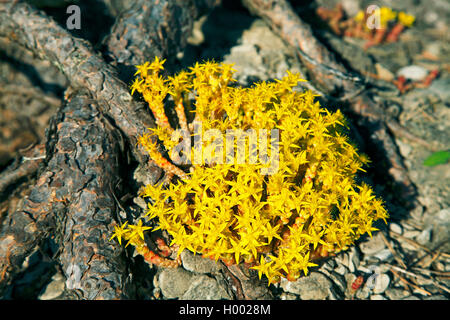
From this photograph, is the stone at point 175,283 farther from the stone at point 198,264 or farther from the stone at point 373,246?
the stone at point 373,246

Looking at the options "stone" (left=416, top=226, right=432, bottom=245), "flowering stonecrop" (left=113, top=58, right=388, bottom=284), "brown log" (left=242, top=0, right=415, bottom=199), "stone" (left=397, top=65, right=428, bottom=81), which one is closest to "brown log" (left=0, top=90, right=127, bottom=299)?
"flowering stonecrop" (left=113, top=58, right=388, bottom=284)

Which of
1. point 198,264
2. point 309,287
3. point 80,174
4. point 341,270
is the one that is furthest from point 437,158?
point 80,174

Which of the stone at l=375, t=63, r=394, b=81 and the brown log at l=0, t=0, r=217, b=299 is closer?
the brown log at l=0, t=0, r=217, b=299

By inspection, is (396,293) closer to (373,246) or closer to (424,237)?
(373,246)

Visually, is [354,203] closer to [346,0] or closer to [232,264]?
[232,264]

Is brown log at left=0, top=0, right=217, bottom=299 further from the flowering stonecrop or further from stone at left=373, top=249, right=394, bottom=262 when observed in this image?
stone at left=373, top=249, right=394, bottom=262

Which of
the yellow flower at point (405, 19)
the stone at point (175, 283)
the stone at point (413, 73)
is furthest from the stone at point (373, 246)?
the yellow flower at point (405, 19)
